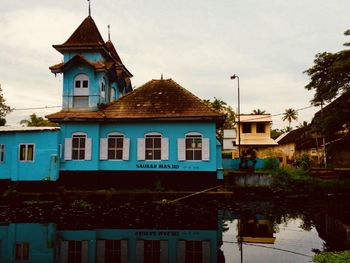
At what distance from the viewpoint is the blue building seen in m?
19.0

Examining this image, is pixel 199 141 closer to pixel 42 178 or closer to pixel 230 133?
pixel 42 178

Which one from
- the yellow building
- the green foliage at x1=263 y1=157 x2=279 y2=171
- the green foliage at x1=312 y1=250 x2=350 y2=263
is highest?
the yellow building

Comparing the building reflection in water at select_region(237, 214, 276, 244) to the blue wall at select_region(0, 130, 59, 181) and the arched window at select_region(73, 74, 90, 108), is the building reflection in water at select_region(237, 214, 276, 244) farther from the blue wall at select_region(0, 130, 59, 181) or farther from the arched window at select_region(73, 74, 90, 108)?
the arched window at select_region(73, 74, 90, 108)

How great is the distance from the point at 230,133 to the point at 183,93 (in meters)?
19.9

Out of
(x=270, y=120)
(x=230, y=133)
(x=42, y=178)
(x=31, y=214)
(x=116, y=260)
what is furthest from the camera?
(x=230, y=133)

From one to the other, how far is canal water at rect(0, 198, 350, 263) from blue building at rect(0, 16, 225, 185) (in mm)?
2433

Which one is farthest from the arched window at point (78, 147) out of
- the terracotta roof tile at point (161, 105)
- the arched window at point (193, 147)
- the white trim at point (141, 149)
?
the arched window at point (193, 147)

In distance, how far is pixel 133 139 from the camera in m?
19.5

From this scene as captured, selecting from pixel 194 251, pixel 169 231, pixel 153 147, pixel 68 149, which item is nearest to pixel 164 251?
pixel 194 251

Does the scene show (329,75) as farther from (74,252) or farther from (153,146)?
(74,252)

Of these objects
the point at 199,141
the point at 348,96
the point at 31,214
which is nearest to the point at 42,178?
the point at 31,214

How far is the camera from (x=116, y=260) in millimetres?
8578

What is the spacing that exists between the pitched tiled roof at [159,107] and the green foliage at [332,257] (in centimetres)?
1082

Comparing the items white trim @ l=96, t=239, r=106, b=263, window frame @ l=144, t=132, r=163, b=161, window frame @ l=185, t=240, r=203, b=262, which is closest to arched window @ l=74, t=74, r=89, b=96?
window frame @ l=144, t=132, r=163, b=161
